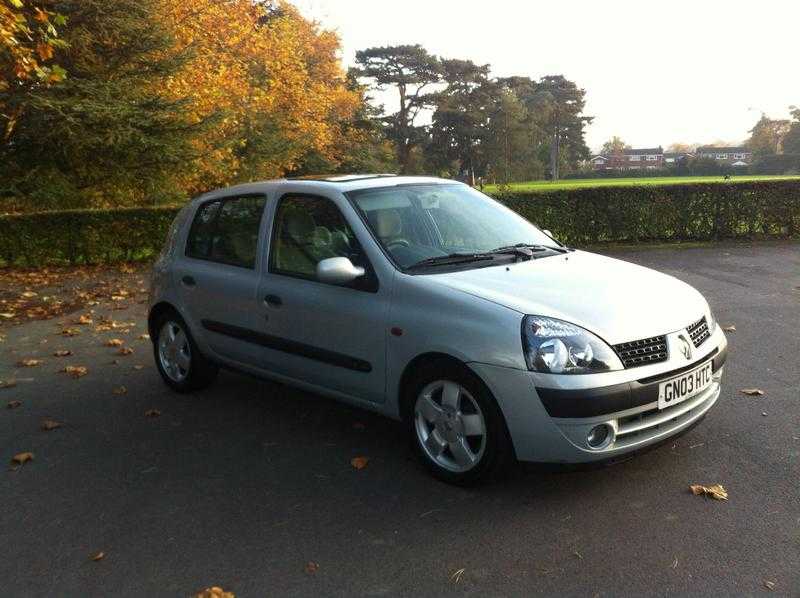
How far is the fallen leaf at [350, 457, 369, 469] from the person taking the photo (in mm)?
4434

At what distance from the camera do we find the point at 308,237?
486 centimetres

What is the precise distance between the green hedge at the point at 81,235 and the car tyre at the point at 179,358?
Result: 1006 cm

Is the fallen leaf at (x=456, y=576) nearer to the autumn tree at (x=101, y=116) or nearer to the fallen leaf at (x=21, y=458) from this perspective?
the fallen leaf at (x=21, y=458)

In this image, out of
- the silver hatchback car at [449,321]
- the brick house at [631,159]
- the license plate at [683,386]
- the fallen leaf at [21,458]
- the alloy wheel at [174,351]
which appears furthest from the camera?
the brick house at [631,159]

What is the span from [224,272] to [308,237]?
888 millimetres

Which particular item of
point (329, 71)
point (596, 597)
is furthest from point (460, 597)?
point (329, 71)

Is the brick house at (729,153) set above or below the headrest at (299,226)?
below

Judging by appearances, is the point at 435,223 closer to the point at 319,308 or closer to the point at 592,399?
the point at 319,308

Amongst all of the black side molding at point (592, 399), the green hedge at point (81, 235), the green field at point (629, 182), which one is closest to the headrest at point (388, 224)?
the black side molding at point (592, 399)

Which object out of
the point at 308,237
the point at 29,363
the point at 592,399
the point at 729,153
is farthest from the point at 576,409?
the point at 729,153

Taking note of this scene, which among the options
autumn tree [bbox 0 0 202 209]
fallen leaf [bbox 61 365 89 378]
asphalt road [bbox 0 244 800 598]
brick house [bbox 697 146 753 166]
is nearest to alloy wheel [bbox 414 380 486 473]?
asphalt road [bbox 0 244 800 598]

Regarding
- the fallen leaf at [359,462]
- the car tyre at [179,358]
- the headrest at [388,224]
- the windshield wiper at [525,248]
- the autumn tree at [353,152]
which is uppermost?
the autumn tree at [353,152]

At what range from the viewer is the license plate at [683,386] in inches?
149

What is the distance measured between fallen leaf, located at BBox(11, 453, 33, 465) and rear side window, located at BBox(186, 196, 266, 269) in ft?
5.97
